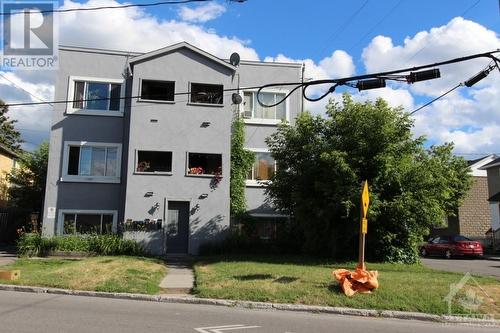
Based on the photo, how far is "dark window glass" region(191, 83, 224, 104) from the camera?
76.4 feet

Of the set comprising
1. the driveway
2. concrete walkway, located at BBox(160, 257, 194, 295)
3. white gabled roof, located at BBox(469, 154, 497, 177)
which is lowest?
concrete walkway, located at BBox(160, 257, 194, 295)

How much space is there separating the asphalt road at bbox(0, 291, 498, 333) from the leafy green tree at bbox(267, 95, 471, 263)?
7.92 metres

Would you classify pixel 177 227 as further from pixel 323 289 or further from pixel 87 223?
pixel 323 289

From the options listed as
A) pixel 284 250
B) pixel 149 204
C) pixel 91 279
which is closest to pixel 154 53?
pixel 149 204

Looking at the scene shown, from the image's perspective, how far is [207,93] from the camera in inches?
920

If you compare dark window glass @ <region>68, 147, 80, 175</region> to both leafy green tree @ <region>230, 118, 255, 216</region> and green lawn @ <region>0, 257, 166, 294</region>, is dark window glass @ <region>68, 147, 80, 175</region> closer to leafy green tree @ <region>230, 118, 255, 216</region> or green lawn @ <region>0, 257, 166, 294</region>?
green lawn @ <region>0, 257, 166, 294</region>

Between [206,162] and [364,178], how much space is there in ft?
26.1

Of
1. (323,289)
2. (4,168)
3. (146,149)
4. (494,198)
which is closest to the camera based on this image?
(323,289)

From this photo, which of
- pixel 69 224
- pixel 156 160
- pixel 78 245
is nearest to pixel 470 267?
pixel 156 160

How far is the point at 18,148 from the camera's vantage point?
46.1 meters

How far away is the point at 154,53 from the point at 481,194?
28.6m

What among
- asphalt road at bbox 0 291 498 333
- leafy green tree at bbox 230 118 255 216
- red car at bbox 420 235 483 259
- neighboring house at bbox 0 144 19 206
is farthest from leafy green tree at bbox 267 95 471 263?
neighboring house at bbox 0 144 19 206

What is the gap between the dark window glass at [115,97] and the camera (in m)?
23.5

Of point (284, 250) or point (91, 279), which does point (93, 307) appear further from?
point (284, 250)
